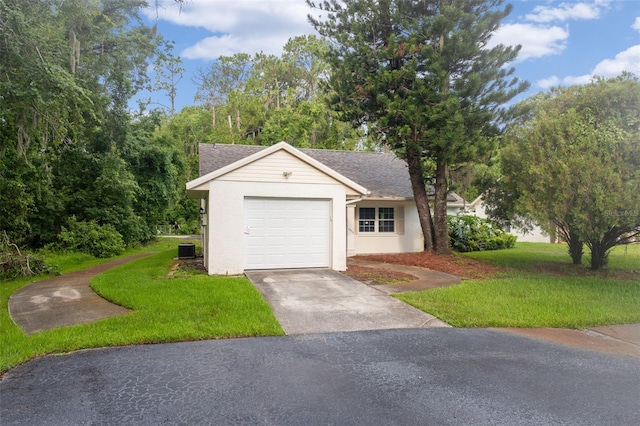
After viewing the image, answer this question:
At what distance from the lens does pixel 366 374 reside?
444cm

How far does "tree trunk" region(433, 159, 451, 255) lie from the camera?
14953 mm

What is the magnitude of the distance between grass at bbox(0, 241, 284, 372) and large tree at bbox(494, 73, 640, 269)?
25.1 feet

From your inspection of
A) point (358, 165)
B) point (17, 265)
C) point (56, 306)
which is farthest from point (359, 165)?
point (56, 306)

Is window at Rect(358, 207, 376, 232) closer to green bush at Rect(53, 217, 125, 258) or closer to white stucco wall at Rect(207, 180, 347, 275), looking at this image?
white stucco wall at Rect(207, 180, 347, 275)

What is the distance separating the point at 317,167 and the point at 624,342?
799cm

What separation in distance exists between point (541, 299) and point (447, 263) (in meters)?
5.30

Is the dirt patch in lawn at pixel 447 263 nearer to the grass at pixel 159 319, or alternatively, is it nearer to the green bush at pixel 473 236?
the green bush at pixel 473 236

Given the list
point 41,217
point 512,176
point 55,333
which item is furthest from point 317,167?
point 41,217

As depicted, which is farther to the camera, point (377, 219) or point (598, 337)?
point (377, 219)

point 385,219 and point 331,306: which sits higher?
point 385,219

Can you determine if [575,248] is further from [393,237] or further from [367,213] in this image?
[367,213]

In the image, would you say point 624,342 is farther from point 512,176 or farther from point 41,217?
point 41,217

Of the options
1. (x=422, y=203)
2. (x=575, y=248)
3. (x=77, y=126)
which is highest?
(x=77, y=126)

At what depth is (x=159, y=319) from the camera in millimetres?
6430
